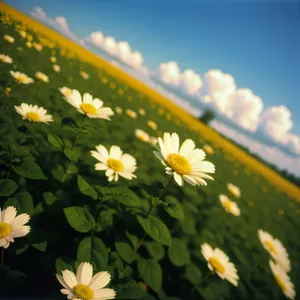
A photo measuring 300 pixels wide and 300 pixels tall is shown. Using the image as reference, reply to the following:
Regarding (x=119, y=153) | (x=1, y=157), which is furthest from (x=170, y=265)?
(x=1, y=157)

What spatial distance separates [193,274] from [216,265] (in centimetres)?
18

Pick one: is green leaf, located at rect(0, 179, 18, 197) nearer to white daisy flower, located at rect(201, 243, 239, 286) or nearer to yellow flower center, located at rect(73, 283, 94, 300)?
yellow flower center, located at rect(73, 283, 94, 300)

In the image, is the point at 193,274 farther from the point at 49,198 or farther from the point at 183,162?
the point at 49,198

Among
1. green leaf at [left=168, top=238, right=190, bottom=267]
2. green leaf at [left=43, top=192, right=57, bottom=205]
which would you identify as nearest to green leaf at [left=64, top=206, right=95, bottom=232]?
green leaf at [left=43, top=192, right=57, bottom=205]

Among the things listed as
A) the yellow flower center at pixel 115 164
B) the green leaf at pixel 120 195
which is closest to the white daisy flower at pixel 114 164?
the yellow flower center at pixel 115 164

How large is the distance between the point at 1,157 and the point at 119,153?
32.3 inches

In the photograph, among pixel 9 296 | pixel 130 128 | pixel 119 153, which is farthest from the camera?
pixel 130 128

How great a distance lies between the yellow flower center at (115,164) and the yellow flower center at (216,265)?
904mm

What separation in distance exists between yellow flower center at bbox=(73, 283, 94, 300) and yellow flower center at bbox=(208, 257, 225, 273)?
93 centimetres

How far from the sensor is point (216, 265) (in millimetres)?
1413

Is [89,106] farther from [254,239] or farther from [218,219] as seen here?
[254,239]

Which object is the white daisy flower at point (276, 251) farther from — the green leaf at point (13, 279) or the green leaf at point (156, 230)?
the green leaf at point (13, 279)

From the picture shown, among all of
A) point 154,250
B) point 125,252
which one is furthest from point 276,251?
point 125,252

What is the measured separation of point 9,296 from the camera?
1.13 metres
